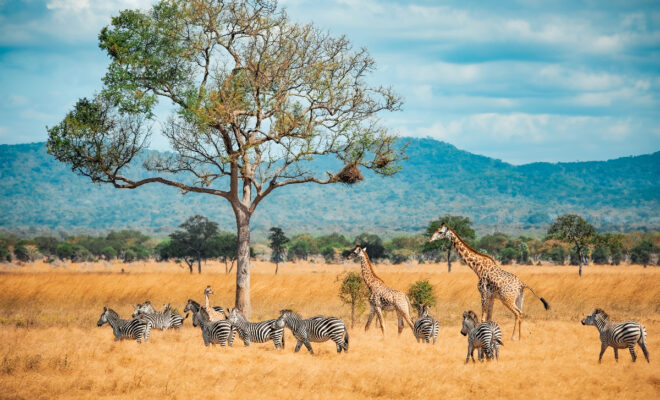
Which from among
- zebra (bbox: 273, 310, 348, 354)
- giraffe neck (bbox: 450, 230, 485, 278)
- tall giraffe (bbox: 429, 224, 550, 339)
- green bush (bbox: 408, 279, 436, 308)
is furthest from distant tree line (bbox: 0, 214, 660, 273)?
zebra (bbox: 273, 310, 348, 354)

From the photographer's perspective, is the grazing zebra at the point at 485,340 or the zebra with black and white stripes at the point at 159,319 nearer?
the grazing zebra at the point at 485,340

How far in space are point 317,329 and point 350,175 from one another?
7101mm

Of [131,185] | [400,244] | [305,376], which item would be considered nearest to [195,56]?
[131,185]

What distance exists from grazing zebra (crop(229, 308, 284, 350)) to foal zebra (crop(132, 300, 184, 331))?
128 inches

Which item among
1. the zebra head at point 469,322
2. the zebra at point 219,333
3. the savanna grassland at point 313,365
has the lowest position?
the savanna grassland at point 313,365

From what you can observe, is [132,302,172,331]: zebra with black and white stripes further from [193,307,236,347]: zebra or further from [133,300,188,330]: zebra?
[193,307,236,347]: zebra

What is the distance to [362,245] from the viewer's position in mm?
66812

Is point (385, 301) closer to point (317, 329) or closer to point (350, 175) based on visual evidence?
point (317, 329)

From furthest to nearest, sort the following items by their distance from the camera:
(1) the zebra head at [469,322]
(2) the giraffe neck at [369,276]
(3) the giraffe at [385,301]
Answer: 1. (2) the giraffe neck at [369,276]
2. (3) the giraffe at [385,301]
3. (1) the zebra head at [469,322]

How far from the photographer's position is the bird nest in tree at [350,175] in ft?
78.4

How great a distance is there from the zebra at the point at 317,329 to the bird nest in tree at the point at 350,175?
21.9ft

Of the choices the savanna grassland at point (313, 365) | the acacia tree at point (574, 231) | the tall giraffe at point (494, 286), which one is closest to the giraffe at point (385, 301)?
the savanna grassland at point (313, 365)

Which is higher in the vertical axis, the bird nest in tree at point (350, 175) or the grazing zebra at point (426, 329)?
the bird nest in tree at point (350, 175)

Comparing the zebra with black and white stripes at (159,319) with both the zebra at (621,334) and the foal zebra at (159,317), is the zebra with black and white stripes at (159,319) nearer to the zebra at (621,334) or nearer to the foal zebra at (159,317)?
the foal zebra at (159,317)
